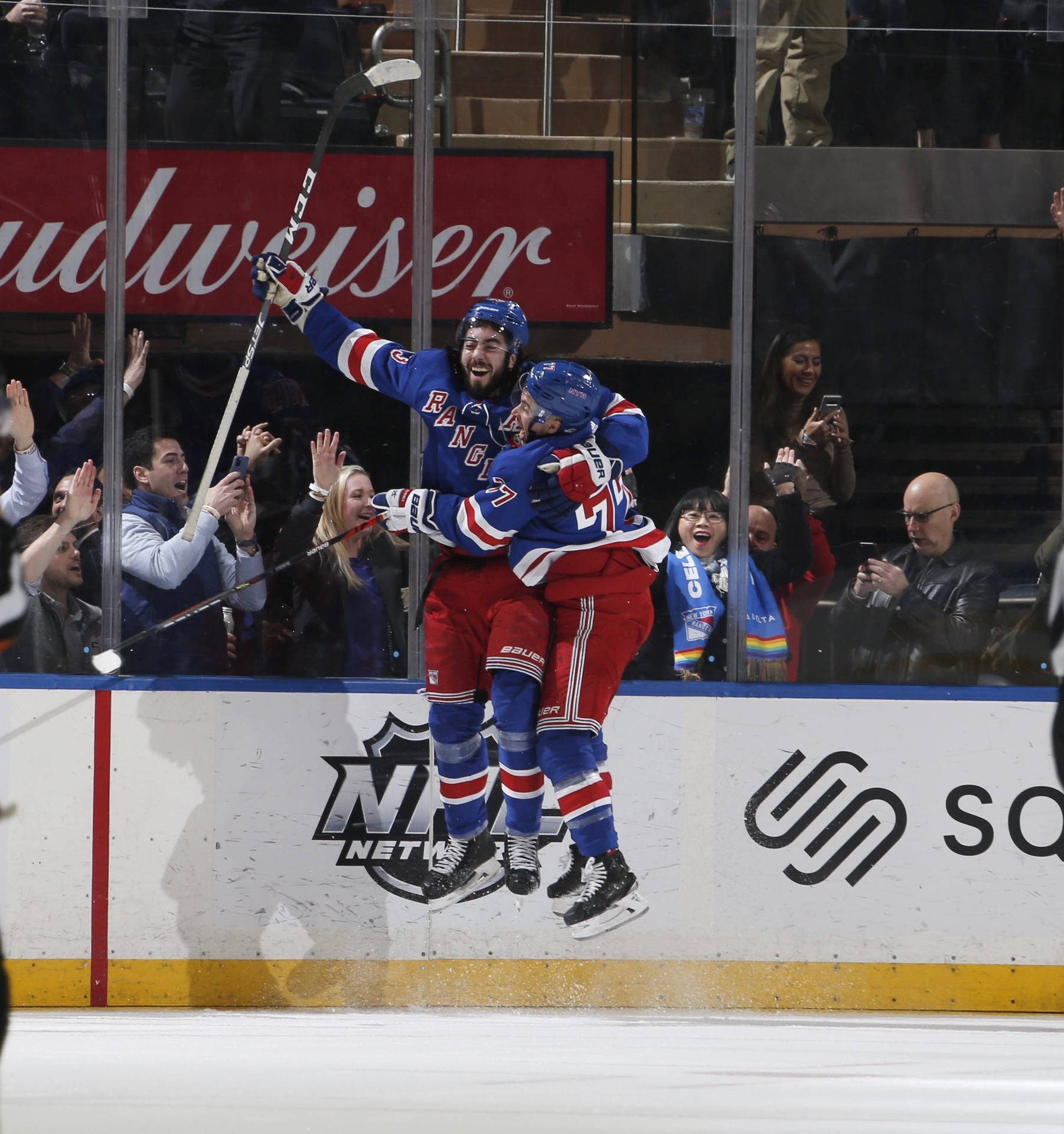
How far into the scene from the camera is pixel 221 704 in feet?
13.0

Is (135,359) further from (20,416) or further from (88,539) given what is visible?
(88,539)

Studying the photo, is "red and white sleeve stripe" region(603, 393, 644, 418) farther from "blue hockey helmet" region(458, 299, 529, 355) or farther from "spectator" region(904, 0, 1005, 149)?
"spectator" region(904, 0, 1005, 149)

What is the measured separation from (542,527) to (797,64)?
1482mm

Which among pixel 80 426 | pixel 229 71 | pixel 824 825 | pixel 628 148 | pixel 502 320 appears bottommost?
pixel 824 825

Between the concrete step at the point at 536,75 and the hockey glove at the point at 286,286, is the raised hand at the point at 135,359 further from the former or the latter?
the concrete step at the point at 536,75

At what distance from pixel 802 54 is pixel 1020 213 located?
0.73m

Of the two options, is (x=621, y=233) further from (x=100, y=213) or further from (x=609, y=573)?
(x=100, y=213)

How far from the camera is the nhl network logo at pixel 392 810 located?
3.98 metres

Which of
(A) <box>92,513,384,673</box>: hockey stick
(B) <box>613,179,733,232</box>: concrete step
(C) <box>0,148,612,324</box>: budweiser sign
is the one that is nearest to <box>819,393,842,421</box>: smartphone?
(B) <box>613,179,733,232</box>: concrete step

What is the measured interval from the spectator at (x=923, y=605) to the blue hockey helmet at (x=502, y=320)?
44.6 inches

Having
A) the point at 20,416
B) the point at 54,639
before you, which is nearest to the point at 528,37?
the point at 20,416

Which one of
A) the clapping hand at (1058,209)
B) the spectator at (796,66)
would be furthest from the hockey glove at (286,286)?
the clapping hand at (1058,209)

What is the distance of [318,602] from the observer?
4.14 m

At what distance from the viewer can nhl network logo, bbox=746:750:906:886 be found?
398cm
